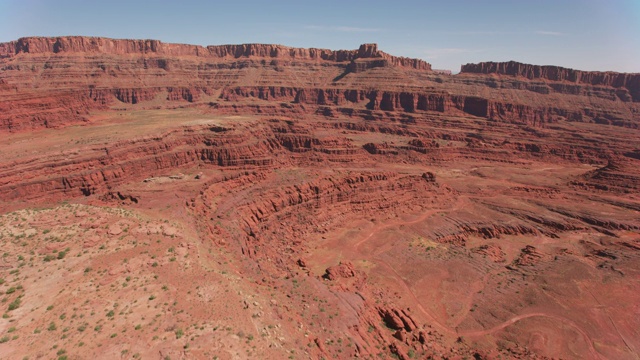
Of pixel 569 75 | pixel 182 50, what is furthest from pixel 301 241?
pixel 569 75

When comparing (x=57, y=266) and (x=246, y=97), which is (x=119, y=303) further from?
(x=246, y=97)

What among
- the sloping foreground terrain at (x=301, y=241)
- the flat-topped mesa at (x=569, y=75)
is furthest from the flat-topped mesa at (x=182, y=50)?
the sloping foreground terrain at (x=301, y=241)

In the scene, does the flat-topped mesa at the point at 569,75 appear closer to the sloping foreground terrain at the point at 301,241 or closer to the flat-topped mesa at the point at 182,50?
the flat-topped mesa at the point at 182,50

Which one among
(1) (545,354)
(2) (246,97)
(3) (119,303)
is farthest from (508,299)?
(2) (246,97)

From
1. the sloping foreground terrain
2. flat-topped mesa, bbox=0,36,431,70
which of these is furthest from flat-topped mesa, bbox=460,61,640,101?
the sloping foreground terrain

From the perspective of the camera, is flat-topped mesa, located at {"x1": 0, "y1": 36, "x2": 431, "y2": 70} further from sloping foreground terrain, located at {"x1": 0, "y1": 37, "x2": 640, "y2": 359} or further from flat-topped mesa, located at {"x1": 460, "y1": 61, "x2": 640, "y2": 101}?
sloping foreground terrain, located at {"x1": 0, "y1": 37, "x2": 640, "y2": 359}
